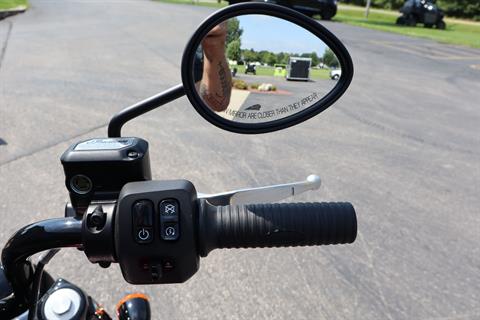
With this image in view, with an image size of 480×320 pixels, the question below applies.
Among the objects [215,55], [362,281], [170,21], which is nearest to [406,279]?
[362,281]

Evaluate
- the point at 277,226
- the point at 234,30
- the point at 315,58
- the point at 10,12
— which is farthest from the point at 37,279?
the point at 10,12

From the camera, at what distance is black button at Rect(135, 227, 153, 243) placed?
2.79ft

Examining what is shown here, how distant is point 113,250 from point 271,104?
55 cm

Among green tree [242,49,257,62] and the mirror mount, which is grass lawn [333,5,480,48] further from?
the mirror mount

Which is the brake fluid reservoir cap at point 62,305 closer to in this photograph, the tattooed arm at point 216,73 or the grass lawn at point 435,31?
the tattooed arm at point 216,73

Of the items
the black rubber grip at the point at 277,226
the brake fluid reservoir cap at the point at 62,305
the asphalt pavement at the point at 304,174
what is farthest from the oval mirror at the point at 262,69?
the asphalt pavement at the point at 304,174

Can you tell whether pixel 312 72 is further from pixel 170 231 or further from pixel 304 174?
pixel 304 174

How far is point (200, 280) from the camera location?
10.0 feet

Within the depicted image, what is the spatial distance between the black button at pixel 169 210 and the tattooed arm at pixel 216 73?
1.04 ft

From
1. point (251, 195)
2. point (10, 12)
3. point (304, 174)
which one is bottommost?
point (304, 174)

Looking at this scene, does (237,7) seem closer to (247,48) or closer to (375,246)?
(247,48)

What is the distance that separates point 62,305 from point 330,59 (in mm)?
869

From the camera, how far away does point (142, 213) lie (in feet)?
2.81

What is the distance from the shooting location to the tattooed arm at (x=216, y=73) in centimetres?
104
